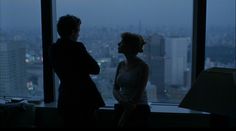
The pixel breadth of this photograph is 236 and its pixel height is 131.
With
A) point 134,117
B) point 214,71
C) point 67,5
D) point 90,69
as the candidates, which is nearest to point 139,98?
point 134,117

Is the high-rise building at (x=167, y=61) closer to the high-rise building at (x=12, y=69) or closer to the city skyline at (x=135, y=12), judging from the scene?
the city skyline at (x=135, y=12)

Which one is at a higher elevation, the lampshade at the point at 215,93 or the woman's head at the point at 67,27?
the woman's head at the point at 67,27

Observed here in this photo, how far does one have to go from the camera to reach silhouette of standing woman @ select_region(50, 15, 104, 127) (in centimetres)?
272

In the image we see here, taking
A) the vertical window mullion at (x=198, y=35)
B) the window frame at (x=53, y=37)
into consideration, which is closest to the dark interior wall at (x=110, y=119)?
the window frame at (x=53, y=37)

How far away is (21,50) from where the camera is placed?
401cm

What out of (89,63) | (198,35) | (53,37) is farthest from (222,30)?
(53,37)

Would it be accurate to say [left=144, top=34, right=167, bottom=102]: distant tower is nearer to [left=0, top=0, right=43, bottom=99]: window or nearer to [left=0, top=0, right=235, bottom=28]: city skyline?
[left=0, top=0, right=235, bottom=28]: city skyline

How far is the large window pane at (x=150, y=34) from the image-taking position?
3713mm

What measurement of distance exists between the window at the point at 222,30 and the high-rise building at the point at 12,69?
1890 mm

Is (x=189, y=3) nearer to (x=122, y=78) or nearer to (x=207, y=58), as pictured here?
(x=207, y=58)

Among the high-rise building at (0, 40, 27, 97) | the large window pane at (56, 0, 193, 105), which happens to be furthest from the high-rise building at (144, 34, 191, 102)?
the high-rise building at (0, 40, 27, 97)

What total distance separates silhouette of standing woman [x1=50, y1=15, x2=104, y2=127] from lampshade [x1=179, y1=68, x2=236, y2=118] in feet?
2.32

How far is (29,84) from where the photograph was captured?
4.02 meters

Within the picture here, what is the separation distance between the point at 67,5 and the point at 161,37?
0.98m
